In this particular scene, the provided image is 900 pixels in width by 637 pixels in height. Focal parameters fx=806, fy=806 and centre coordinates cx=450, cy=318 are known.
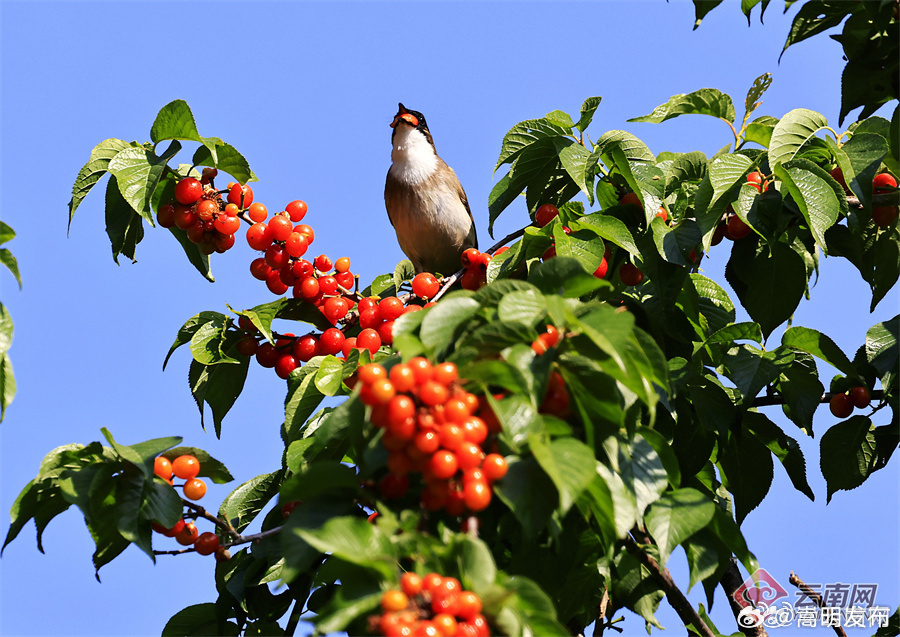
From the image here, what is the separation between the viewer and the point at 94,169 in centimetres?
345

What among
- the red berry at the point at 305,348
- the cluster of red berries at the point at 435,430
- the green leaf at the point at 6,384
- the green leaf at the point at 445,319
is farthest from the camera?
the red berry at the point at 305,348

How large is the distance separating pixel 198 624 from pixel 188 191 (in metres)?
1.84

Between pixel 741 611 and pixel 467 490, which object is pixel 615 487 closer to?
pixel 467 490

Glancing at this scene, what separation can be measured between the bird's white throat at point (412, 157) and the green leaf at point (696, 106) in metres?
3.84

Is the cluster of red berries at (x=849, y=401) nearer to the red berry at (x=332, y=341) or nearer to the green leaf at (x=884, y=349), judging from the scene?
the green leaf at (x=884, y=349)

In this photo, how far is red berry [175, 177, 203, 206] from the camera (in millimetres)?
3613

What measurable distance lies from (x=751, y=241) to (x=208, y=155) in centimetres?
243

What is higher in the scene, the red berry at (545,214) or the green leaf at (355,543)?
the red berry at (545,214)

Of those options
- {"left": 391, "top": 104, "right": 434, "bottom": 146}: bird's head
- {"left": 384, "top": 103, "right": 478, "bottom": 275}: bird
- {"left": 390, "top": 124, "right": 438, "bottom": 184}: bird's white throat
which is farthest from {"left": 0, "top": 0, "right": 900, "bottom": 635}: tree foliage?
{"left": 391, "top": 104, "right": 434, "bottom": 146}: bird's head

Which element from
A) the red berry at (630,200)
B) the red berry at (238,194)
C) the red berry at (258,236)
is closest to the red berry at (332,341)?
the red berry at (258,236)

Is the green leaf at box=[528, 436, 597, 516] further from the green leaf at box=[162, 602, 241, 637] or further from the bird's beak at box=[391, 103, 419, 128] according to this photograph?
→ the bird's beak at box=[391, 103, 419, 128]

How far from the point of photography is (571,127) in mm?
3518

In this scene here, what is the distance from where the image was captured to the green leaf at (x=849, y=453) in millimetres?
3477

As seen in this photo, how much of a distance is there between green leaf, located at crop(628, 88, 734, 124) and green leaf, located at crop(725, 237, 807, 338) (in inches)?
22.4
